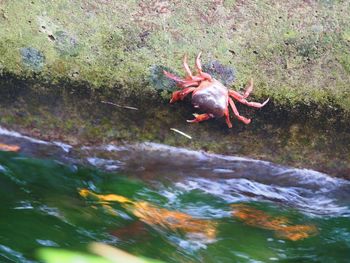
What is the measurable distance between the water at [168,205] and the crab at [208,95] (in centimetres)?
29

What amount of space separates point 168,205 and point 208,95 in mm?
601

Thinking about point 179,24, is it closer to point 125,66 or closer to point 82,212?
point 125,66

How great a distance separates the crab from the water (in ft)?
0.95

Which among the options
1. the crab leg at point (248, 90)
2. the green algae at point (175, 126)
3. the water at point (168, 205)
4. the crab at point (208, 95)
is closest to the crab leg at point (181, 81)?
the crab at point (208, 95)

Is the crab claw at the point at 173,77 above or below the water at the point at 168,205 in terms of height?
above

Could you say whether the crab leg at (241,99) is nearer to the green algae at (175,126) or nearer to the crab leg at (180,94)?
the green algae at (175,126)

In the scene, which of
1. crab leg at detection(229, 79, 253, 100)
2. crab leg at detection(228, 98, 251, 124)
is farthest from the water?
crab leg at detection(229, 79, 253, 100)

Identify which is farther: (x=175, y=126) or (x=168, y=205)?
(x=175, y=126)

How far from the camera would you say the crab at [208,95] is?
2205 millimetres

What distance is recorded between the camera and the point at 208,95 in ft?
7.14

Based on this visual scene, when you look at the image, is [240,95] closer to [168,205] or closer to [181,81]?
[181,81]

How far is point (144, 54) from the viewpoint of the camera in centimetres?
236

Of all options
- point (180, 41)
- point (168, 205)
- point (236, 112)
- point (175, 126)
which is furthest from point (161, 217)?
point (180, 41)

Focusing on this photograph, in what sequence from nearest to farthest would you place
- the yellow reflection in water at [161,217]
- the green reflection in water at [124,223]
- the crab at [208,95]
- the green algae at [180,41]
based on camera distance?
1. the green reflection in water at [124,223]
2. the yellow reflection in water at [161,217]
3. the crab at [208,95]
4. the green algae at [180,41]
